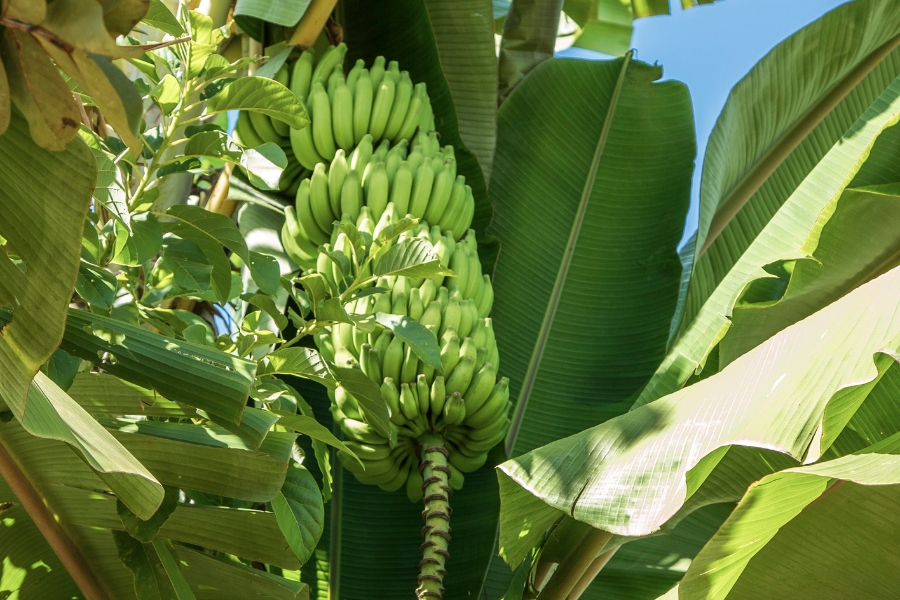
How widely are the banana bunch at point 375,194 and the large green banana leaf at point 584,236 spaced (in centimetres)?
30

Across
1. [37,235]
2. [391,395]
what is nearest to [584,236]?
[391,395]

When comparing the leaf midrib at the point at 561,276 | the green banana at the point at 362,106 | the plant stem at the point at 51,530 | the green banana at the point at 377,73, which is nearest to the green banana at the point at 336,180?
the green banana at the point at 362,106

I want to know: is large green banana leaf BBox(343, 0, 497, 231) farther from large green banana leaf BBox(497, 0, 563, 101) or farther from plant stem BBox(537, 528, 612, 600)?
plant stem BBox(537, 528, 612, 600)

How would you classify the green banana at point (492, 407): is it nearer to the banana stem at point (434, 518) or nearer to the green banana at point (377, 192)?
the banana stem at point (434, 518)

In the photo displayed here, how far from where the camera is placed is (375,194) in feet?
5.21

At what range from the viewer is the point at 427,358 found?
116cm

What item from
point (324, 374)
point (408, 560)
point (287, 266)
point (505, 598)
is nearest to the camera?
point (324, 374)

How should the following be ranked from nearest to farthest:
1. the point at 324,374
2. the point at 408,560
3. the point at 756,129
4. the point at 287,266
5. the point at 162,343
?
the point at 162,343 < the point at 324,374 < the point at 408,560 < the point at 287,266 < the point at 756,129

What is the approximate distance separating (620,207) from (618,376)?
1.40ft

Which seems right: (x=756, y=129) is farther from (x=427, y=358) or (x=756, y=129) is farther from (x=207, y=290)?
(x=207, y=290)

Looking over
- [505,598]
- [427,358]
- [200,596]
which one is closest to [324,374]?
[427,358]

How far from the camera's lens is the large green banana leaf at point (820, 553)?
1.03 m

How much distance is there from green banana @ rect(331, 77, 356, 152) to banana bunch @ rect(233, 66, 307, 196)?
12cm

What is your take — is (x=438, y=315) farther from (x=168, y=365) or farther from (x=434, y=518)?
(x=168, y=365)
